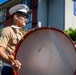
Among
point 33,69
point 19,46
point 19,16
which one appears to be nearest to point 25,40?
point 19,46

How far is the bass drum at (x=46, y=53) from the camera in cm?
215

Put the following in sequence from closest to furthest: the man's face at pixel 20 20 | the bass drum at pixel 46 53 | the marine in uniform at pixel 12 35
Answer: the bass drum at pixel 46 53 < the marine in uniform at pixel 12 35 < the man's face at pixel 20 20

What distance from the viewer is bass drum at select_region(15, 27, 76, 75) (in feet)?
7.05

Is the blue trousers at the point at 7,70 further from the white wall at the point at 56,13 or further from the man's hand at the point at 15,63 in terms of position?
the white wall at the point at 56,13

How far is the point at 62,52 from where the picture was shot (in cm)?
217

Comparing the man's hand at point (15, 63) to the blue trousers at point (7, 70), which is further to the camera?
the blue trousers at point (7, 70)

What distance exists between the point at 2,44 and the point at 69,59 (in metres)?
0.51

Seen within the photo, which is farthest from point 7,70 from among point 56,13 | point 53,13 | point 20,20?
point 53,13

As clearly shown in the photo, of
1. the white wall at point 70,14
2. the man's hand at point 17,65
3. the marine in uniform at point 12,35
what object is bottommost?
the white wall at point 70,14

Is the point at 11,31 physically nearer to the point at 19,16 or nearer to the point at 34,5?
the point at 19,16

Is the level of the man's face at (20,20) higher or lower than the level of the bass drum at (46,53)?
higher

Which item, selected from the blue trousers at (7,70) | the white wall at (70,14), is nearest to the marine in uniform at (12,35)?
the blue trousers at (7,70)

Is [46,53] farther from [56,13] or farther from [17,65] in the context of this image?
[56,13]

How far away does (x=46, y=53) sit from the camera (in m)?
2.16
